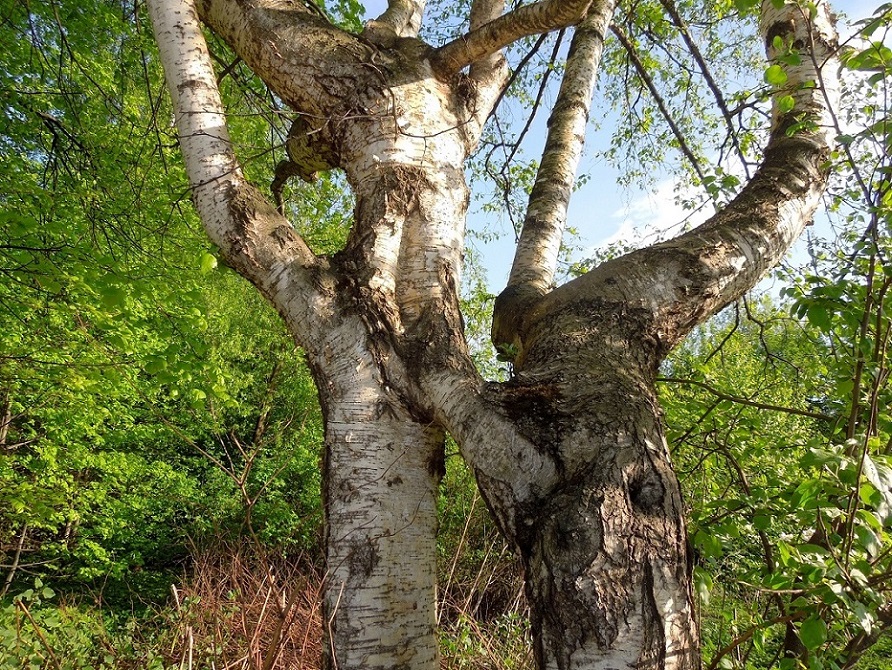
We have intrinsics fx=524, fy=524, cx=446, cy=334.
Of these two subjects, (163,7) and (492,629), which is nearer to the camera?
(163,7)

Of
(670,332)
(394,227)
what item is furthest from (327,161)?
(670,332)

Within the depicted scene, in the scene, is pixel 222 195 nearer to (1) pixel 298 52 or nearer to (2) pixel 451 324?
(1) pixel 298 52

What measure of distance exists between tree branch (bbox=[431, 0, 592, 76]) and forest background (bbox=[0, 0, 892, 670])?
71 cm

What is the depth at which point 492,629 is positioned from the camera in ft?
14.2

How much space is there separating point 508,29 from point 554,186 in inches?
32.5

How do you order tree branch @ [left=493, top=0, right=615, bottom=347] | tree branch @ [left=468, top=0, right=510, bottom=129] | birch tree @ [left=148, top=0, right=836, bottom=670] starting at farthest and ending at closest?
tree branch @ [left=468, top=0, right=510, bottom=129] < tree branch @ [left=493, top=0, right=615, bottom=347] < birch tree @ [left=148, top=0, right=836, bottom=670]

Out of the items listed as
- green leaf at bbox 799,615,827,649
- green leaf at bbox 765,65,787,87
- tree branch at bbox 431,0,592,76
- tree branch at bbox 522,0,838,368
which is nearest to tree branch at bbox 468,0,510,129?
tree branch at bbox 431,0,592,76

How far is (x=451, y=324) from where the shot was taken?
70.6 inches

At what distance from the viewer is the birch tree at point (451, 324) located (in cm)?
118

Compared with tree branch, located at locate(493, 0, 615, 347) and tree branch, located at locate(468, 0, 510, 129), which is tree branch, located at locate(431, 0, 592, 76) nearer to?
tree branch, located at locate(468, 0, 510, 129)

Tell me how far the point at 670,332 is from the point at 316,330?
46.8 inches

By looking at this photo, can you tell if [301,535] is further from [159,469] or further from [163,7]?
[163,7]

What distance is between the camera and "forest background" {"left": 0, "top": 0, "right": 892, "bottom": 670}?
62.2 inches

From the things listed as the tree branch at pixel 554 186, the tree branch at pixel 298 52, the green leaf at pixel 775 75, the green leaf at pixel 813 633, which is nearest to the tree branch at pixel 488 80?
the tree branch at pixel 554 186
